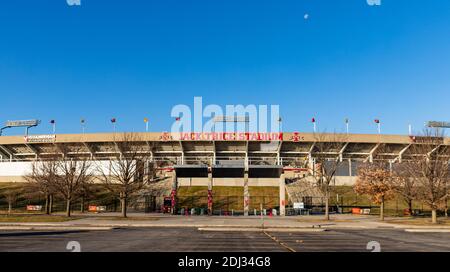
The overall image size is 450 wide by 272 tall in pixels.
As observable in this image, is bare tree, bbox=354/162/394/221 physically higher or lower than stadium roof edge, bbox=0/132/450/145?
lower

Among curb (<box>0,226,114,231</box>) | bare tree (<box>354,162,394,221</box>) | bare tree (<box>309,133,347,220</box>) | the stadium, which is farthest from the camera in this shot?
the stadium

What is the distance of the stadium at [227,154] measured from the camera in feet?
214

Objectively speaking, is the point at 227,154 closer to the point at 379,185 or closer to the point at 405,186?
the point at 405,186

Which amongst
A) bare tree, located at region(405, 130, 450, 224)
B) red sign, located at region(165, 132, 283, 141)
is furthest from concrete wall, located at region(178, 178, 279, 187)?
bare tree, located at region(405, 130, 450, 224)

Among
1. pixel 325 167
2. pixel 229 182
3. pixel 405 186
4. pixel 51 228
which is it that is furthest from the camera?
pixel 229 182

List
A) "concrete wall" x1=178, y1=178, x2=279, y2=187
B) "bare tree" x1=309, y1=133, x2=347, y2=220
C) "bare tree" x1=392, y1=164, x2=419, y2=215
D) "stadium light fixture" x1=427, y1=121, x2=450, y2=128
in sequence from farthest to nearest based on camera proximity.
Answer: "stadium light fixture" x1=427, y1=121, x2=450, y2=128 < "concrete wall" x1=178, y1=178, x2=279, y2=187 < "bare tree" x1=392, y1=164, x2=419, y2=215 < "bare tree" x1=309, y1=133, x2=347, y2=220

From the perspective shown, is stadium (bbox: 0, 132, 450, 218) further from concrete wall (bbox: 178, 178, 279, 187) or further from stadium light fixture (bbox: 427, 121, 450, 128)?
stadium light fixture (bbox: 427, 121, 450, 128)

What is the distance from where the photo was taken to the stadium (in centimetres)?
6531

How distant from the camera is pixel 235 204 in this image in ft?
195

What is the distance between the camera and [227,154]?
104 meters

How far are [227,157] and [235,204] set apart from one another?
41700mm

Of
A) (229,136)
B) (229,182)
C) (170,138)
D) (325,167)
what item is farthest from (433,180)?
(170,138)
